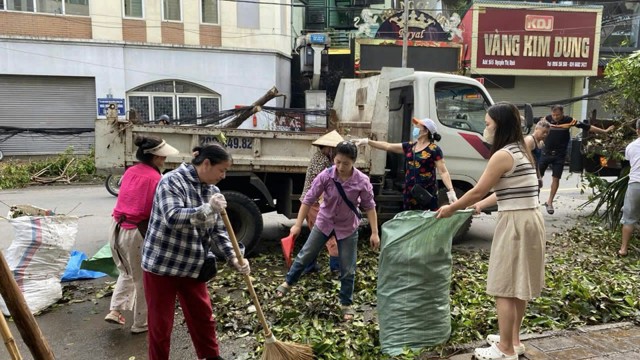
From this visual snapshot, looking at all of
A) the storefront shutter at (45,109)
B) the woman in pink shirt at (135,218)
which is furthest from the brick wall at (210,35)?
the woman in pink shirt at (135,218)

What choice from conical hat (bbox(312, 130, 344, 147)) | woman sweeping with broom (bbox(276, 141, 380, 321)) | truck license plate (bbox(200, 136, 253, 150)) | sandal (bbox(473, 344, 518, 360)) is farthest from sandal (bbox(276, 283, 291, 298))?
truck license plate (bbox(200, 136, 253, 150))

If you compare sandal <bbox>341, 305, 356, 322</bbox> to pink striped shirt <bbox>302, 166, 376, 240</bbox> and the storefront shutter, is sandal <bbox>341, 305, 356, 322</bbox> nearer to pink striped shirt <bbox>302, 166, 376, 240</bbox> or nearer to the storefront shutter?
pink striped shirt <bbox>302, 166, 376, 240</bbox>

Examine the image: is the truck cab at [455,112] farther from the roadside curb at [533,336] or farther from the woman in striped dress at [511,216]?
the woman in striped dress at [511,216]

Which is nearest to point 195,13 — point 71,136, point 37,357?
point 71,136

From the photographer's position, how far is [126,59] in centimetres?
1711

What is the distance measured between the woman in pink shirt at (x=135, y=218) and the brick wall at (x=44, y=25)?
15.3m

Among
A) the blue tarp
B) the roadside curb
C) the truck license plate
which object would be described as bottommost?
the blue tarp

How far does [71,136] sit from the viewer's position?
16.8m

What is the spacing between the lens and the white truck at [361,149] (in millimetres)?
5551

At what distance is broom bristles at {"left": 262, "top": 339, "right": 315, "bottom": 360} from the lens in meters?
3.17

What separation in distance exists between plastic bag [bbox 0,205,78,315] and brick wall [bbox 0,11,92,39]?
47.3ft

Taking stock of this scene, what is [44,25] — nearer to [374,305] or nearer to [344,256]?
[344,256]

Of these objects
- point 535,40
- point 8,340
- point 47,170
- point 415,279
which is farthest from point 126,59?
point 8,340

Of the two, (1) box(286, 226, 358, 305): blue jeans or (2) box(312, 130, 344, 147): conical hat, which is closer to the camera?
(1) box(286, 226, 358, 305): blue jeans
